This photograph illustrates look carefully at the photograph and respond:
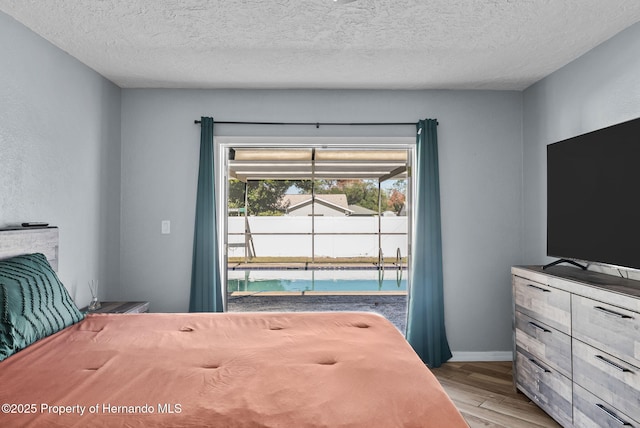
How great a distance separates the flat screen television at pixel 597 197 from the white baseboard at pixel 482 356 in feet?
→ 4.34

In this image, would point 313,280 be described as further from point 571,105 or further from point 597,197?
point 597,197

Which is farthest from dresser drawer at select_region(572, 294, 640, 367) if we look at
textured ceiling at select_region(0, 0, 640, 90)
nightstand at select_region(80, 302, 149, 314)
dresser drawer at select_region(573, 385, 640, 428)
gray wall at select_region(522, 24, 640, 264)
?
nightstand at select_region(80, 302, 149, 314)

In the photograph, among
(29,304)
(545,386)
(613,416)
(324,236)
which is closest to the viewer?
(29,304)

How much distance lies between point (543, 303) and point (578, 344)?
0.39 m

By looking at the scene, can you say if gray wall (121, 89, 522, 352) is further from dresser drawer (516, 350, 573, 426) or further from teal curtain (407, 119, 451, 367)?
dresser drawer (516, 350, 573, 426)

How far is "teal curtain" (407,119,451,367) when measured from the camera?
3.69m

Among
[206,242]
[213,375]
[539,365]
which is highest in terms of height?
[206,242]

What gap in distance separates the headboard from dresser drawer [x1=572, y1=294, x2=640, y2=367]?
3.30 m

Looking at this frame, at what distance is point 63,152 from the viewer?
289cm

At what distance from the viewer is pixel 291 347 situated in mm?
1820

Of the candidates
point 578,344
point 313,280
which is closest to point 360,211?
point 313,280

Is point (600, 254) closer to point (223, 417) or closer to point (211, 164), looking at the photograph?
point (223, 417)

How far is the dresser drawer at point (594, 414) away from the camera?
6.63ft

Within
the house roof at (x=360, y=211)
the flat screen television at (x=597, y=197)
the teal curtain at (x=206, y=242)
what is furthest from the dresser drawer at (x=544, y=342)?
the house roof at (x=360, y=211)
